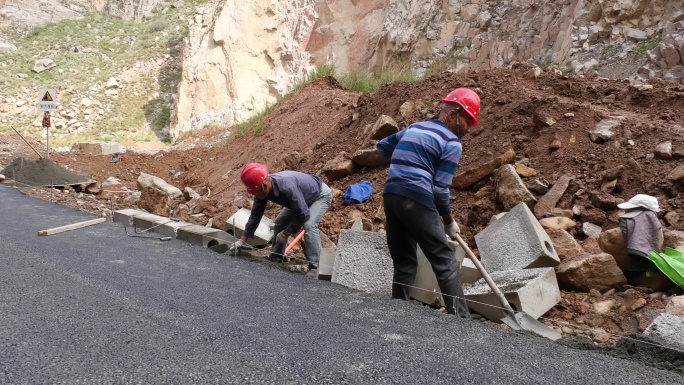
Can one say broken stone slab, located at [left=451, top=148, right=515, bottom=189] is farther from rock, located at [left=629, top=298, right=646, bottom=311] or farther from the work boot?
rock, located at [left=629, top=298, right=646, bottom=311]

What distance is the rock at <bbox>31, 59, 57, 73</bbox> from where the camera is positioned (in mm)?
26906

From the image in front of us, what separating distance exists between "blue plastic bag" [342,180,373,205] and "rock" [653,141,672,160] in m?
3.23

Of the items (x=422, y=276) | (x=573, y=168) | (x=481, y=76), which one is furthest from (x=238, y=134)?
(x=422, y=276)

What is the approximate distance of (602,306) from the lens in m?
4.28

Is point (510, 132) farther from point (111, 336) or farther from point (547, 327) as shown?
point (111, 336)

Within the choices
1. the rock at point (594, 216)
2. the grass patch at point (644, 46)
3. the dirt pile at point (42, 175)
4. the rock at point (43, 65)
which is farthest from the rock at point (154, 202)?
the rock at point (43, 65)

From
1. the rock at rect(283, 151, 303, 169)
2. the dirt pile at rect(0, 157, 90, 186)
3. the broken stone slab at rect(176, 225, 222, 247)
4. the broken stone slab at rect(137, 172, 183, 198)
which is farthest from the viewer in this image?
the dirt pile at rect(0, 157, 90, 186)

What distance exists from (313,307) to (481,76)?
19.4 feet

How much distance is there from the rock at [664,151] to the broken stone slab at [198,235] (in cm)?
464

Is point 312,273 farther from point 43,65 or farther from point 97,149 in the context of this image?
point 43,65

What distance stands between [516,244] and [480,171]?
1.92m

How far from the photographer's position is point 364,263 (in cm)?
468

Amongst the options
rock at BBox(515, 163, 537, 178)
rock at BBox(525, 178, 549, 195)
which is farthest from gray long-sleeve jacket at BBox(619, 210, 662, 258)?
rock at BBox(515, 163, 537, 178)

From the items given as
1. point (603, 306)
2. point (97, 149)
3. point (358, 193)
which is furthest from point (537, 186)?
point (97, 149)
